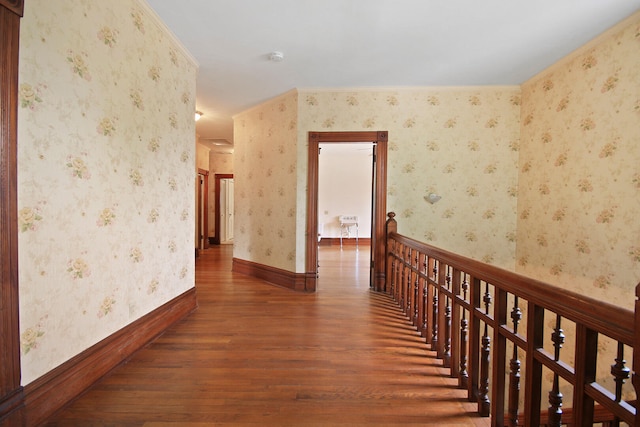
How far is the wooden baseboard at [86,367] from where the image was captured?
152cm

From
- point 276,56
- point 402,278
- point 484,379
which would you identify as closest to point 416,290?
point 402,278

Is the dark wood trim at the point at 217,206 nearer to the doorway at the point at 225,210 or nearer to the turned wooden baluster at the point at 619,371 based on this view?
the doorway at the point at 225,210

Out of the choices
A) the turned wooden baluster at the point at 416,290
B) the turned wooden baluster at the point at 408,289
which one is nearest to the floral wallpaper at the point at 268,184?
the turned wooden baluster at the point at 408,289

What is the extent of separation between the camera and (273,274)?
439 cm

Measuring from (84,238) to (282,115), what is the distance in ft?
9.98

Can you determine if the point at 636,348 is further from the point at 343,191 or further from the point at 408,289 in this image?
the point at 343,191

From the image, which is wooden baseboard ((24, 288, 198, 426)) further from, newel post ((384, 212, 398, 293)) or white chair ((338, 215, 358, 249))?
white chair ((338, 215, 358, 249))

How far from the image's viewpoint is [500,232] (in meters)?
3.95

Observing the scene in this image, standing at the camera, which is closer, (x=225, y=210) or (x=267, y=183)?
(x=267, y=183)

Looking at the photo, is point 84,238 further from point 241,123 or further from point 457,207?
point 457,207

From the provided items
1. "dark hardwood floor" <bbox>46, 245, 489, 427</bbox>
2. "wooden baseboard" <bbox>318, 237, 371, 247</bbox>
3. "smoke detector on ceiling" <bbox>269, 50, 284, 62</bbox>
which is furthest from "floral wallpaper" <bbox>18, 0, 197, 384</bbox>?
"wooden baseboard" <bbox>318, 237, 371, 247</bbox>

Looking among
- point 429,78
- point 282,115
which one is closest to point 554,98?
point 429,78

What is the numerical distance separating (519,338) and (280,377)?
1444 mm

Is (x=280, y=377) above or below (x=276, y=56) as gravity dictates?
below
